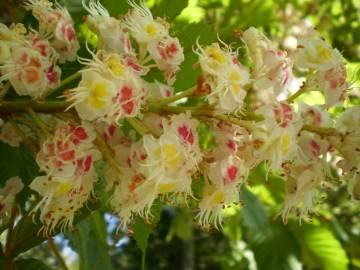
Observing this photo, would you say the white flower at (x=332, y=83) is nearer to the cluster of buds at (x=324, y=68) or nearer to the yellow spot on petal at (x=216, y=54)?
the cluster of buds at (x=324, y=68)

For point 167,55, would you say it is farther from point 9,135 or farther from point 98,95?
point 9,135

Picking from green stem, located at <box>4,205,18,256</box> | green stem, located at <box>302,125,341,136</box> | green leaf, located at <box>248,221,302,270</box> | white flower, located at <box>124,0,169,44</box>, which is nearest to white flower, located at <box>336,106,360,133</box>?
green stem, located at <box>302,125,341,136</box>

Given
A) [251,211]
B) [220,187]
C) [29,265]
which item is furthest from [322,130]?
[251,211]

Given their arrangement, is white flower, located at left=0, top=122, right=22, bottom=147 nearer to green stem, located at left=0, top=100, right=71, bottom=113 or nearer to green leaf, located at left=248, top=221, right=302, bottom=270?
green stem, located at left=0, top=100, right=71, bottom=113

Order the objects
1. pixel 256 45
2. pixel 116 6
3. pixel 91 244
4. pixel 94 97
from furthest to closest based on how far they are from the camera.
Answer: pixel 91 244
pixel 116 6
pixel 256 45
pixel 94 97

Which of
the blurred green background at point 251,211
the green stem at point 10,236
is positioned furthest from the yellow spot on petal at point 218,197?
the green stem at point 10,236

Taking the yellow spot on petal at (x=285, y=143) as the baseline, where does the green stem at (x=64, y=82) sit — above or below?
below
